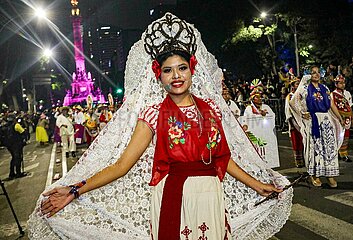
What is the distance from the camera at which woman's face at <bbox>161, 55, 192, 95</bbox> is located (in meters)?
Result: 2.60

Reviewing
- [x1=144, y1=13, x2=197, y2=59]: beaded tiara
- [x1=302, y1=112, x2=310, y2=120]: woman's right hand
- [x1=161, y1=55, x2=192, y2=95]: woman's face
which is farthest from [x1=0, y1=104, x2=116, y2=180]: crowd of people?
[x1=161, y1=55, x2=192, y2=95]: woman's face

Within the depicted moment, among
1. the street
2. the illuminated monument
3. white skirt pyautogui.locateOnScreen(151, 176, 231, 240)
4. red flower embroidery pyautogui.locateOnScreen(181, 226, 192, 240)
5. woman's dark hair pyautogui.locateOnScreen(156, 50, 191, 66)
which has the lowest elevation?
the street

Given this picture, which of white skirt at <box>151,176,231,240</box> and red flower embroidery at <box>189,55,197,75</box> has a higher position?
red flower embroidery at <box>189,55,197,75</box>

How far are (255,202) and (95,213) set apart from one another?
47.6 inches

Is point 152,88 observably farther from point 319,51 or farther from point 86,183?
point 319,51

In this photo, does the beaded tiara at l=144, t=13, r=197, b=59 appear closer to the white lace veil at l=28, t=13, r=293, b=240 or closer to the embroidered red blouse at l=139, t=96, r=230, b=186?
the white lace veil at l=28, t=13, r=293, b=240

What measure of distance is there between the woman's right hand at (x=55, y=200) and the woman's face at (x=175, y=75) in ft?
3.24

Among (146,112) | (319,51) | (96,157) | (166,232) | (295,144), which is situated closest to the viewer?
(166,232)

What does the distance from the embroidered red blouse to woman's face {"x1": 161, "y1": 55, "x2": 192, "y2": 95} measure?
122mm

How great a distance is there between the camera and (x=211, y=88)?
3020 mm

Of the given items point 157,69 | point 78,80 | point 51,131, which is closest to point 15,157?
point 157,69

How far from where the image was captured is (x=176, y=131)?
2543 mm

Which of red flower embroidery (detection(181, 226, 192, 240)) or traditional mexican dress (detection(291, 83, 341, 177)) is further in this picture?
traditional mexican dress (detection(291, 83, 341, 177))

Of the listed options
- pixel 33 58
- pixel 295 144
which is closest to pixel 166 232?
pixel 295 144
